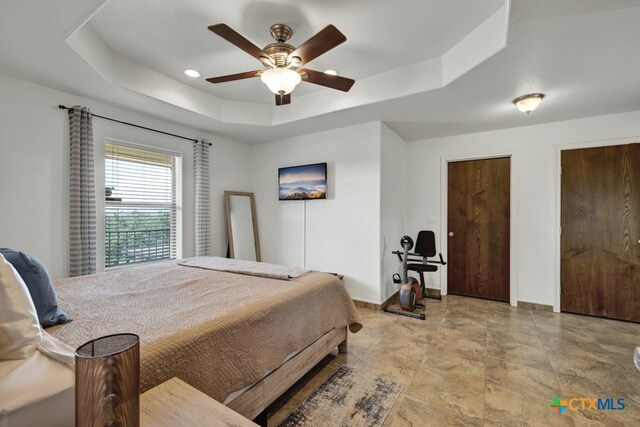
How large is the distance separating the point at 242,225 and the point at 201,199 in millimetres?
847

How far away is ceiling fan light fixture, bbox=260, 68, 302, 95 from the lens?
6.63 feet

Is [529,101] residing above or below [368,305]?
above

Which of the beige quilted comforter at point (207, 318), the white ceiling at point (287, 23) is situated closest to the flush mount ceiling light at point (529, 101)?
the white ceiling at point (287, 23)

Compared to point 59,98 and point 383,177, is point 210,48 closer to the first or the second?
point 59,98

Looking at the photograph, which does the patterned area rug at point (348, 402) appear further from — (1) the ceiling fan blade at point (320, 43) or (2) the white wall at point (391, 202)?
(1) the ceiling fan blade at point (320, 43)

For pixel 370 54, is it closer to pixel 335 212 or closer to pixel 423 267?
pixel 335 212

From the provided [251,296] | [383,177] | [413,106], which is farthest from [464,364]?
[413,106]

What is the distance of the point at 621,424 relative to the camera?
5.52 ft

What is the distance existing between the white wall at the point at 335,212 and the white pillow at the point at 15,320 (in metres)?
3.16

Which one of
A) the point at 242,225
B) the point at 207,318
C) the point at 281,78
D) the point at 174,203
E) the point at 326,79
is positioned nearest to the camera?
the point at 207,318

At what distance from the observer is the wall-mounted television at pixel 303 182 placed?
13.2ft

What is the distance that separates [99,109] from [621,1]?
434 cm

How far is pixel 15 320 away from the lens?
0.98m

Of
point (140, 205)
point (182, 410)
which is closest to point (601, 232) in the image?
point (182, 410)
